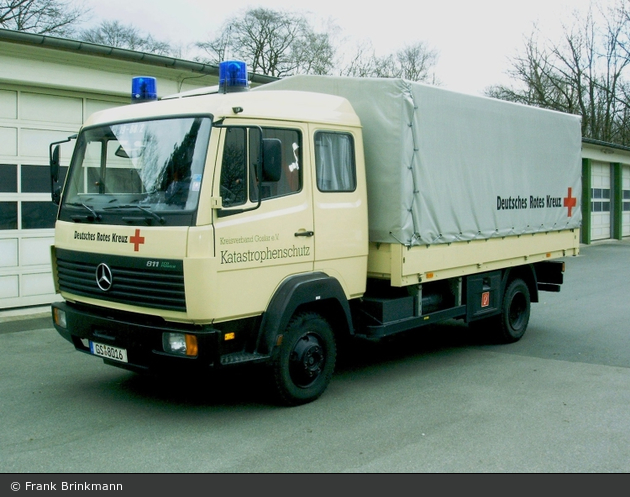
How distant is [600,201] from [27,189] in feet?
77.6

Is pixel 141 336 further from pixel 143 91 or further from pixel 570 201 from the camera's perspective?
pixel 570 201

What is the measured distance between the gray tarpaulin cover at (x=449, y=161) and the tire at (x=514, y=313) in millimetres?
797

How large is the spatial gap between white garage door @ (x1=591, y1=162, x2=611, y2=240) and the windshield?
79.7ft

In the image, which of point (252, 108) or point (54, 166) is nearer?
point (252, 108)

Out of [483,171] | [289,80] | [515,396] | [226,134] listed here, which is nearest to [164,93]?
[289,80]

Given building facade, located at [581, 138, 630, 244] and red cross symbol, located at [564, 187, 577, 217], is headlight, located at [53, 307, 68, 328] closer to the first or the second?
red cross symbol, located at [564, 187, 577, 217]

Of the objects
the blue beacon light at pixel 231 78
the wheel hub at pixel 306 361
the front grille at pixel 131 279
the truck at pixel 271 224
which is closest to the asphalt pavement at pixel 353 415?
the wheel hub at pixel 306 361

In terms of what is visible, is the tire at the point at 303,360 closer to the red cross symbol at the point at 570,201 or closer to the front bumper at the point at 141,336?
the front bumper at the point at 141,336

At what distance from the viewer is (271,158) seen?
210 inches

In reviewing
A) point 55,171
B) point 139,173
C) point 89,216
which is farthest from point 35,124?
point 139,173

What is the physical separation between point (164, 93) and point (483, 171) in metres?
6.21

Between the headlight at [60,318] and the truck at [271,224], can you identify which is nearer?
the truck at [271,224]

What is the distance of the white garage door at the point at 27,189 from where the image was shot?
9930mm

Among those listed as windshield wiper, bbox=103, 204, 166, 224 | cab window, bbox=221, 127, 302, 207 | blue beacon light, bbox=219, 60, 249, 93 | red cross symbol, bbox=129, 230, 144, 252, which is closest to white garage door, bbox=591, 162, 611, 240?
blue beacon light, bbox=219, 60, 249, 93
